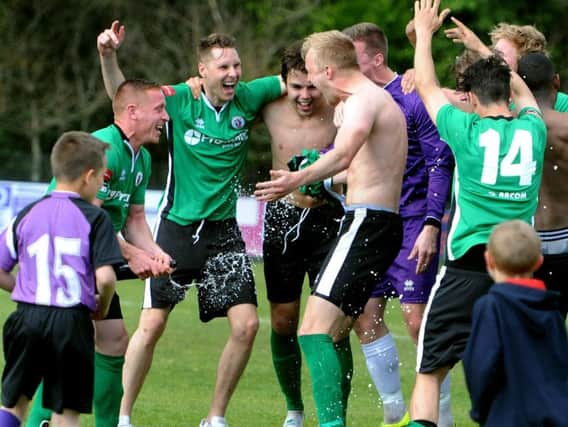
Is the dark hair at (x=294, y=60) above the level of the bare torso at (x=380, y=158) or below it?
above

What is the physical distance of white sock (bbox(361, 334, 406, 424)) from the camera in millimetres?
8492

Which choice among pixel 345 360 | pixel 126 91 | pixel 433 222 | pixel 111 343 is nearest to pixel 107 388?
pixel 111 343

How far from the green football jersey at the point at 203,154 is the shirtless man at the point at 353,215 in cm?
127

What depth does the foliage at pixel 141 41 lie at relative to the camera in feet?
114

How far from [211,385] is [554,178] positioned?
397 cm

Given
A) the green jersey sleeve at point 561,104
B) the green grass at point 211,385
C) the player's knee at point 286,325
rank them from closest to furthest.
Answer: the green jersey sleeve at point 561,104 < the player's knee at point 286,325 < the green grass at point 211,385

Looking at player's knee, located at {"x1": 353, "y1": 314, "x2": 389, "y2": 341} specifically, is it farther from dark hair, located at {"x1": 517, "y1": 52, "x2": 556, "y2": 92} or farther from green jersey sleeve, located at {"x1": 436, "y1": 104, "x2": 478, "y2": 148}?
green jersey sleeve, located at {"x1": 436, "y1": 104, "x2": 478, "y2": 148}

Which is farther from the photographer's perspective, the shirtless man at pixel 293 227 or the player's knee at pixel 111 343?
the shirtless man at pixel 293 227

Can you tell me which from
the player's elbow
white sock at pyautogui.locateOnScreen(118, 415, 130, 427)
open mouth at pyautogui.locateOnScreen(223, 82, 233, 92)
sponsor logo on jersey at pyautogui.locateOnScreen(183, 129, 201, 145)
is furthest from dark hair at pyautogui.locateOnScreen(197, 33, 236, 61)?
the player's elbow

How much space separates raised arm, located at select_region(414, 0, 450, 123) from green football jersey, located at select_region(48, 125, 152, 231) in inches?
71.9

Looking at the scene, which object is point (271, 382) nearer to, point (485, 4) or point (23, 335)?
point (23, 335)

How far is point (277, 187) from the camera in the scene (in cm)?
696

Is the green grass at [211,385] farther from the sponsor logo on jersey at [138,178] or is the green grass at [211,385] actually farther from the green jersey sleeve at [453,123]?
the green jersey sleeve at [453,123]

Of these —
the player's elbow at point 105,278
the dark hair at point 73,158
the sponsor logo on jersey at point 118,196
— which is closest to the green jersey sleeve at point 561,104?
the sponsor logo on jersey at point 118,196
